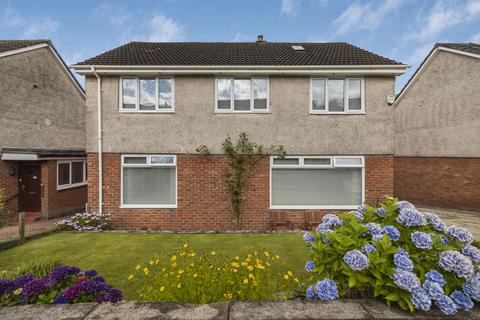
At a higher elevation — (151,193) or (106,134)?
(106,134)

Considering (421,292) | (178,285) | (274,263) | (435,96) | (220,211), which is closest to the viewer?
(421,292)

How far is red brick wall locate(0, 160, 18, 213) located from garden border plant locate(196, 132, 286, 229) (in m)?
8.85

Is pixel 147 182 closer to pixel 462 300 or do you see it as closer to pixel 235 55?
pixel 235 55

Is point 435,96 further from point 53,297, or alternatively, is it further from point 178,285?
point 53,297

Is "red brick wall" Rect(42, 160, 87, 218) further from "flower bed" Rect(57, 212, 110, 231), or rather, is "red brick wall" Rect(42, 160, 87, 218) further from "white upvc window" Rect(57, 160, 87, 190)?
"flower bed" Rect(57, 212, 110, 231)

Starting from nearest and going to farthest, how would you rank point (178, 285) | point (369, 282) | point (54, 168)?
point (369, 282) < point (178, 285) < point (54, 168)

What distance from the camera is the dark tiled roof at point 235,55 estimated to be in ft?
27.2

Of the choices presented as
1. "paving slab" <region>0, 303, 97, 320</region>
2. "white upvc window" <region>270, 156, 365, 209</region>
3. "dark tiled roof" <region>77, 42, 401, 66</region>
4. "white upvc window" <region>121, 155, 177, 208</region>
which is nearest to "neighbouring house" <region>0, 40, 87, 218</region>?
"white upvc window" <region>121, 155, 177, 208</region>

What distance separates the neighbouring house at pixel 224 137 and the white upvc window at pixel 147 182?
0.04 meters

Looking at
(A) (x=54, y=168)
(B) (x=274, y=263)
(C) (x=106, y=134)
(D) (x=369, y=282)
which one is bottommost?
(B) (x=274, y=263)

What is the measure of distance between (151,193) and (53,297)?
577cm

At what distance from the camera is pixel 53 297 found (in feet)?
8.34

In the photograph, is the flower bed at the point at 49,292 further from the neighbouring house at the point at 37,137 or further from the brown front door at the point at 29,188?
the brown front door at the point at 29,188

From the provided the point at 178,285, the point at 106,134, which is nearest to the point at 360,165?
the point at 178,285
